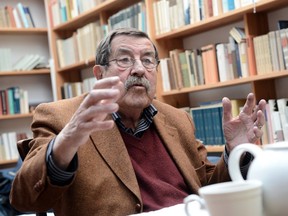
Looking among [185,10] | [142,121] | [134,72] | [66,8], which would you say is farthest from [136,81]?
[66,8]

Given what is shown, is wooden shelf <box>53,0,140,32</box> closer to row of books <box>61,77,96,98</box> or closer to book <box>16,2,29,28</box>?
book <box>16,2,29,28</box>

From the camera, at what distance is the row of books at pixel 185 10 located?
292 centimetres

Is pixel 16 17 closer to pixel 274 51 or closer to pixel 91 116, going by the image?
pixel 274 51

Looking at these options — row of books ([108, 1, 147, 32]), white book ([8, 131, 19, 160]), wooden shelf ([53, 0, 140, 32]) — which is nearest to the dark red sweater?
row of books ([108, 1, 147, 32])

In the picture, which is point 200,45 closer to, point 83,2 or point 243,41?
point 243,41

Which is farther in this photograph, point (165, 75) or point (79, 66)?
point (79, 66)

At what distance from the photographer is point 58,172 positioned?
3.89 ft

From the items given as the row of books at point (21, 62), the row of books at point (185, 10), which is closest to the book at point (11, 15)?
the row of books at point (21, 62)

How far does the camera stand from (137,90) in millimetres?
1673

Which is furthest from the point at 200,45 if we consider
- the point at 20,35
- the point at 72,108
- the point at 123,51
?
the point at 20,35

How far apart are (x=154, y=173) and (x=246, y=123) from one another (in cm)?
39

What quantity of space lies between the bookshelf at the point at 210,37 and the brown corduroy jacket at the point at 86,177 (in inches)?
54.8

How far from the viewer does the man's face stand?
5.48ft

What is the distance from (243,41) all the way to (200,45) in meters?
0.67
